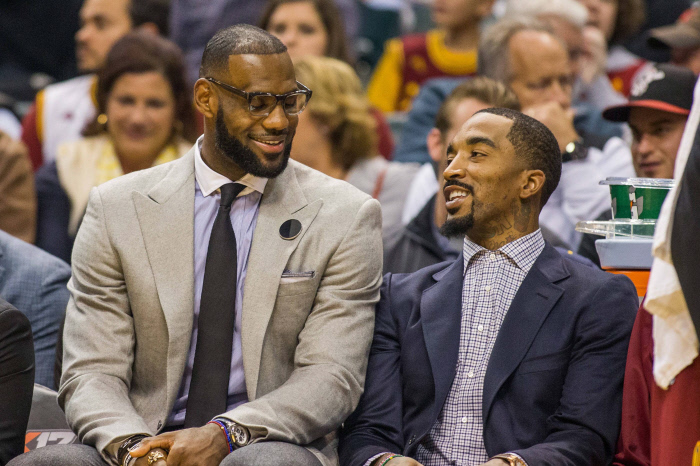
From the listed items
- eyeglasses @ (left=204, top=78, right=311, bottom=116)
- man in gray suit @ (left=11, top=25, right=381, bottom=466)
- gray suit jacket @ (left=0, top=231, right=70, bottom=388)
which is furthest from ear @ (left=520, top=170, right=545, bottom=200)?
gray suit jacket @ (left=0, top=231, right=70, bottom=388)

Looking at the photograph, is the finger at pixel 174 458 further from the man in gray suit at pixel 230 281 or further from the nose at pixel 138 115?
the nose at pixel 138 115

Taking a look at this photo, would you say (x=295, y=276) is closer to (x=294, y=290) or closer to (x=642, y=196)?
(x=294, y=290)

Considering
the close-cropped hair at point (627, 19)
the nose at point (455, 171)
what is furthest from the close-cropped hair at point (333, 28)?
the nose at point (455, 171)

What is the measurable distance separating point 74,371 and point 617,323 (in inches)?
61.8

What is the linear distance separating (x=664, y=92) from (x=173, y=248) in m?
2.08

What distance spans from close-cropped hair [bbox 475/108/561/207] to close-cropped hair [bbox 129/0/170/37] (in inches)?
145

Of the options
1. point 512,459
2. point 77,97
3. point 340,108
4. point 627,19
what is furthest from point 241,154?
point 627,19

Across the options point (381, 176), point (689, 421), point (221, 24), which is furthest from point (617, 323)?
point (221, 24)

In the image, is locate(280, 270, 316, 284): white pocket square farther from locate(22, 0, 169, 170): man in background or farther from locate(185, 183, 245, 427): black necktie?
locate(22, 0, 169, 170): man in background

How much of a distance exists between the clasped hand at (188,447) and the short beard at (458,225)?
876 mm

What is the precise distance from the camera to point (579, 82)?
18.9 ft

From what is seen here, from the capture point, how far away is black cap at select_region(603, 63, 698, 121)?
12.8 feet

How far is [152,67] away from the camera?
192 inches

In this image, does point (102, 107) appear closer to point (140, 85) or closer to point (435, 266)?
point (140, 85)
